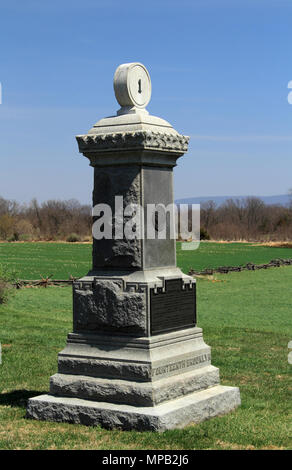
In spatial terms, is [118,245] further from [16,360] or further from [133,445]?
[16,360]

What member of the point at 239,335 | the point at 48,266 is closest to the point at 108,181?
the point at 239,335

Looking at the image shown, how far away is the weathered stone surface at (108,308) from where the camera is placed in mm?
8180

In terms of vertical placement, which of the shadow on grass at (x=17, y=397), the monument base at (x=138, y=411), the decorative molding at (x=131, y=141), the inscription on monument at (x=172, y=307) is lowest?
the shadow on grass at (x=17, y=397)

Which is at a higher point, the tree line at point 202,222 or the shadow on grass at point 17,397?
the tree line at point 202,222

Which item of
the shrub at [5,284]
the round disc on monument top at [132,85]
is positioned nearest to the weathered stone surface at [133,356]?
the round disc on monument top at [132,85]

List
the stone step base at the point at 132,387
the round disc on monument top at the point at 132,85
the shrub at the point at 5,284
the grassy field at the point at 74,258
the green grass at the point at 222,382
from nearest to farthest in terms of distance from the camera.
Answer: the green grass at the point at 222,382 → the stone step base at the point at 132,387 → the round disc on monument top at the point at 132,85 → the shrub at the point at 5,284 → the grassy field at the point at 74,258

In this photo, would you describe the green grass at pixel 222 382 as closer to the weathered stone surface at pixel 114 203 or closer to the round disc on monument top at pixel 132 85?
the weathered stone surface at pixel 114 203

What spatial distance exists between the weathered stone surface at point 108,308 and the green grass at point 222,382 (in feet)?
4.10

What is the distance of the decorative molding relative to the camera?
26.9 ft

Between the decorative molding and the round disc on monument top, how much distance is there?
2.08ft

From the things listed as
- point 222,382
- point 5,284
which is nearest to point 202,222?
point 5,284
